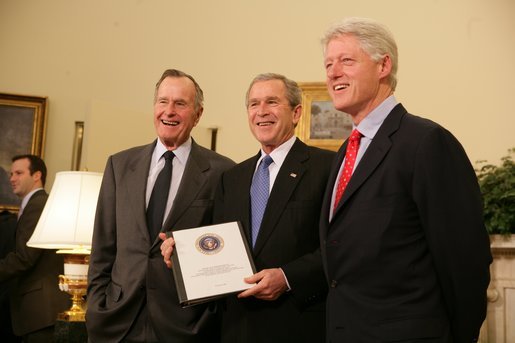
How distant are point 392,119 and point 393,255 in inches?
19.6

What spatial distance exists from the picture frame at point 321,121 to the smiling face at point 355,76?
4178mm

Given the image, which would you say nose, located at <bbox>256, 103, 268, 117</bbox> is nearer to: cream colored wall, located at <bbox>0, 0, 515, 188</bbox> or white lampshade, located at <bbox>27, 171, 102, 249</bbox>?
white lampshade, located at <bbox>27, 171, 102, 249</bbox>

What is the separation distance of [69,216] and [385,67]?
243 cm

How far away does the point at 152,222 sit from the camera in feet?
10.0

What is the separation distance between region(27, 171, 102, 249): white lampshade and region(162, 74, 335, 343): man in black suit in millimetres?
1400

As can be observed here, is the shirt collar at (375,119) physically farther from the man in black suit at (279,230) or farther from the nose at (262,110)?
the nose at (262,110)

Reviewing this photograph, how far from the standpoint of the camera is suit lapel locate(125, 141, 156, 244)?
302cm

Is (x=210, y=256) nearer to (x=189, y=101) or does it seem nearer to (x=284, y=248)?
(x=284, y=248)

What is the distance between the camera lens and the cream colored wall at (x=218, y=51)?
662 centimetres

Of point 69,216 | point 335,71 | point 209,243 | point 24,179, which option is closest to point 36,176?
point 24,179

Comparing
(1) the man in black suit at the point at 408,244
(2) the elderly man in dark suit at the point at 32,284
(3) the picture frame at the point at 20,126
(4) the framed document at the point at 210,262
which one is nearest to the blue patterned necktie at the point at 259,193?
(4) the framed document at the point at 210,262

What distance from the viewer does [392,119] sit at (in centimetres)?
229

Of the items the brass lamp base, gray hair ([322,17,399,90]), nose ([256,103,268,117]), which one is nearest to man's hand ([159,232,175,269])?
nose ([256,103,268,117])

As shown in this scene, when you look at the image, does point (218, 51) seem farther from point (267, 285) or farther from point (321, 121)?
point (267, 285)
